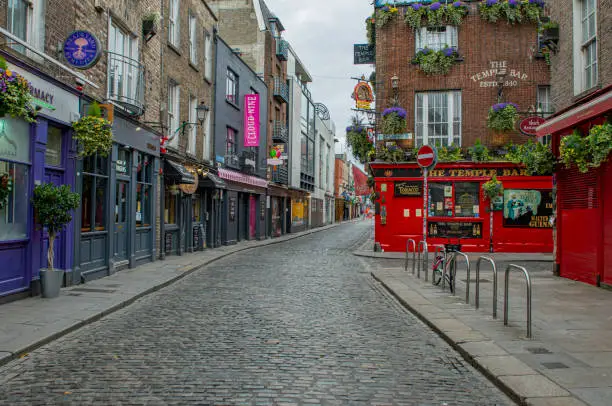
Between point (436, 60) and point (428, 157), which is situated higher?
point (436, 60)

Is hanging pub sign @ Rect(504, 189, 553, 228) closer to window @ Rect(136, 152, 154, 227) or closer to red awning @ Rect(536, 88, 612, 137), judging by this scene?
red awning @ Rect(536, 88, 612, 137)

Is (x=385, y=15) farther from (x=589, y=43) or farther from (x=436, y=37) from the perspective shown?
(x=589, y=43)

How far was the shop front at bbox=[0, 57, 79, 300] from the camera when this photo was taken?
8820 millimetres

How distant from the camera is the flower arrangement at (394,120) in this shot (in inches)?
822

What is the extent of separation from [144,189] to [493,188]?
12636 millimetres

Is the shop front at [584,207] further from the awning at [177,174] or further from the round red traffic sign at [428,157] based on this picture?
the awning at [177,174]

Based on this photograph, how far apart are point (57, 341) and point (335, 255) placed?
14411 millimetres

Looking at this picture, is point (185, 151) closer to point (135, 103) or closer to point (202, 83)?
point (202, 83)

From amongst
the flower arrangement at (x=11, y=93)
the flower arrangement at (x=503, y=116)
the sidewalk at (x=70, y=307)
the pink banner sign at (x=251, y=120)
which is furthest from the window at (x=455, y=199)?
the flower arrangement at (x=11, y=93)

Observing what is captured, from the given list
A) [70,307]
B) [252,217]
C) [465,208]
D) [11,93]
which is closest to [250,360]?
[70,307]

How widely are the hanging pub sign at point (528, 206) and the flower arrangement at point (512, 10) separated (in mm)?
6841

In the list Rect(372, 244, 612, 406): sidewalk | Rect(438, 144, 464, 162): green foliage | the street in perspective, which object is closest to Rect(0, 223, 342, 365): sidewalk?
the street in perspective

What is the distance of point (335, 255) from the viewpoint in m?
20.3

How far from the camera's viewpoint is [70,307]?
27.6 ft
